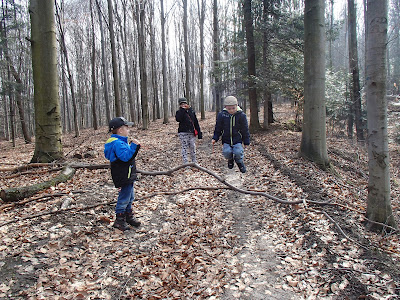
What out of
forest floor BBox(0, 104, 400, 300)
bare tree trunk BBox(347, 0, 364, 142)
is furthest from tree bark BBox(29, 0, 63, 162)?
bare tree trunk BBox(347, 0, 364, 142)

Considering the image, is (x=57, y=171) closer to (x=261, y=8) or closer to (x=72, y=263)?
(x=72, y=263)

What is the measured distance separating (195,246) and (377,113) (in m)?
3.91

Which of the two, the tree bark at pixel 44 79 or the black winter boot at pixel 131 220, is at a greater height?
the tree bark at pixel 44 79

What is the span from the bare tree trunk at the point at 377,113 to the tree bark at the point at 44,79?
26.3ft

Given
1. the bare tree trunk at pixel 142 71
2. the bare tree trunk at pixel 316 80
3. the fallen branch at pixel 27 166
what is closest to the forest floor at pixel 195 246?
the fallen branch at pixel 27 166

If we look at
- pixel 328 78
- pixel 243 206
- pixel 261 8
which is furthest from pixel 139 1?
pixel 243 206

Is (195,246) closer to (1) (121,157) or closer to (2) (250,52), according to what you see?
(1) (121,157)

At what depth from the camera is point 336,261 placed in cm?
392

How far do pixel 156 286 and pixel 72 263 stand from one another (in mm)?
1311

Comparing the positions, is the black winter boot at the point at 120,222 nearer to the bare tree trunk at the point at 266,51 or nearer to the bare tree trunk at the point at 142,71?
the bare tree trunk at the point at 266,51

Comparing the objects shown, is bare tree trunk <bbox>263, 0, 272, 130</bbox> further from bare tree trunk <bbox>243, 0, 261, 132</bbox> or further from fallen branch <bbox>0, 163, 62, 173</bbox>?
fallen branch <bbox>0, 163, 62, 173</bbox>

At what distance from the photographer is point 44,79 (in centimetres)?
782

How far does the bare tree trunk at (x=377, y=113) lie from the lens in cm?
446

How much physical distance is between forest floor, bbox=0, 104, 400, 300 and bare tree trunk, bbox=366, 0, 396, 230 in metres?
0.38
